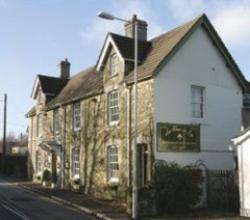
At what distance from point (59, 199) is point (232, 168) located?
29.7 feet

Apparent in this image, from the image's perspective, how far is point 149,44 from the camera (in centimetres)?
2841

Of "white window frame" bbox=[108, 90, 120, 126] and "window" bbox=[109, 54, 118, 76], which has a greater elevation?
"window" bbox=[109, 54, 118, 76]

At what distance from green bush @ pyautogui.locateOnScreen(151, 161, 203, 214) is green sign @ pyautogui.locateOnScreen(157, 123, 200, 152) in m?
0.88

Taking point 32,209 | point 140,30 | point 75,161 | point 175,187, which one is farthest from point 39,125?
point 175,187

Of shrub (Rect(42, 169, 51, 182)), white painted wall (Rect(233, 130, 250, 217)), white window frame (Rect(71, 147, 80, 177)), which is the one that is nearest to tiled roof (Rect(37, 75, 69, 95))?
shrub (Rect(42, 169, 51, 182))

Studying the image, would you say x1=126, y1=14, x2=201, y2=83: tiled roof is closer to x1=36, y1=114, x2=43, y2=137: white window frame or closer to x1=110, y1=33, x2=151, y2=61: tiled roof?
x1=110, y1=33, x2=151, y2=61: tiled roof

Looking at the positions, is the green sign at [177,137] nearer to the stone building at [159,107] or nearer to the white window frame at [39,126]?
the stone building at [159,107]

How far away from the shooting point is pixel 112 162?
27.8 meters

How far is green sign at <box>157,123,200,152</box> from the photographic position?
24219 millimetres

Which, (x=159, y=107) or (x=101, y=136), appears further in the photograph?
(x=101, y=136)

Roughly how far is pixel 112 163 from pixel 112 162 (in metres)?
0.05

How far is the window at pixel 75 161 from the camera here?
32156 millimetres

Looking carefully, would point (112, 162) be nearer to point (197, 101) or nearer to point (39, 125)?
point (197, 101)

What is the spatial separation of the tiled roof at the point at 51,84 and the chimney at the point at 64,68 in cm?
211
